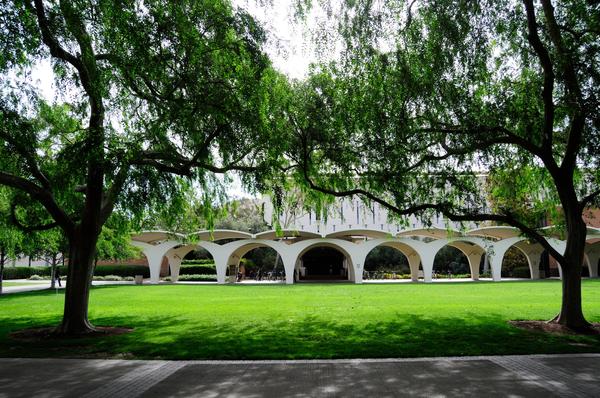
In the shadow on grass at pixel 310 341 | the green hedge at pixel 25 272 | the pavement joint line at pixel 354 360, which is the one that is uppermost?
the green hedge at pixel 25 272

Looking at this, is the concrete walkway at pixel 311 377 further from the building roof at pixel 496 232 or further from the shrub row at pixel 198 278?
the shrub row at pixel 198 278

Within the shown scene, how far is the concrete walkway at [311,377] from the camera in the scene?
5.82 meters

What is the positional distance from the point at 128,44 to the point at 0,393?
584 cm

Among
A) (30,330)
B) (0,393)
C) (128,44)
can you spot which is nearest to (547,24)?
(128,44)

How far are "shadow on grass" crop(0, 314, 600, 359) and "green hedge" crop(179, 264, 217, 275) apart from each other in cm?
3161

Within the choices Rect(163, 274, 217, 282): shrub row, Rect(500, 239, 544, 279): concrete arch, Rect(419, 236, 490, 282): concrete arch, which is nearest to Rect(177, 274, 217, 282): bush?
Rect(163, 274, 217, 282): shrub row

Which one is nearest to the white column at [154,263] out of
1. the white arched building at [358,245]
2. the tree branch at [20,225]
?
the white arched building at [358,245]

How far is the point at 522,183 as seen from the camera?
12789 millimetres

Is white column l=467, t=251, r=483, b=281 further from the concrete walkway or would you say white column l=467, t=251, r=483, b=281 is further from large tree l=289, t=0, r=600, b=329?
the concrete walkway

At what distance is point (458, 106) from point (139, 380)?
8.24 metres

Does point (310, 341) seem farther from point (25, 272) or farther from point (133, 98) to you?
point (25, 272)

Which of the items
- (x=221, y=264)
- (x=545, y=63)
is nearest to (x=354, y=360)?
(x=545, y=63)

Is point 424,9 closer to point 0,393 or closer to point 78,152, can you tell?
point 78,152

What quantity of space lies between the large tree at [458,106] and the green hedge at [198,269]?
1295 inches
